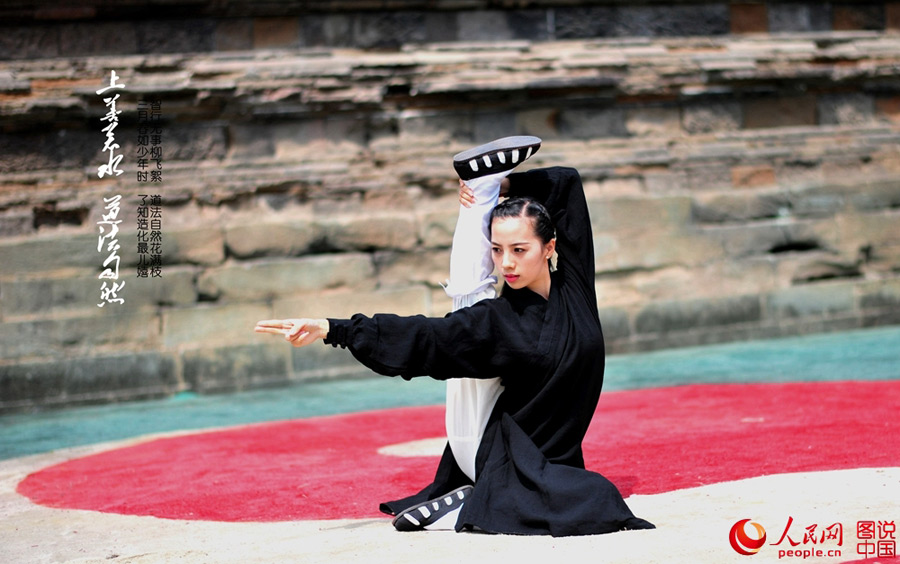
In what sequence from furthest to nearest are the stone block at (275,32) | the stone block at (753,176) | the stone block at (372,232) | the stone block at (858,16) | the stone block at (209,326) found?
the stone block at (858,16) < the stone block at (753,176) < the stone block at (275,32) < the stone block at (372,232) < the stone block at (209,326)

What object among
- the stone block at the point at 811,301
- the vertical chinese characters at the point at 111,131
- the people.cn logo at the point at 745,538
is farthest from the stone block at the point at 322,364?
the people.cn logo at the point at 745,538

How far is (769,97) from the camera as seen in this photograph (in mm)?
9578

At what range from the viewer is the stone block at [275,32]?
8.68 m

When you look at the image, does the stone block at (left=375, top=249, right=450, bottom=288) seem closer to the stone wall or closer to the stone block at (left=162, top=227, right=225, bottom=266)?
the stone wall

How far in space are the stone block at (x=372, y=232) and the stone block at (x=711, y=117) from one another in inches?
107

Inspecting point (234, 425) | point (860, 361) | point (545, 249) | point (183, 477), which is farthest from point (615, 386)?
point (545, 249)

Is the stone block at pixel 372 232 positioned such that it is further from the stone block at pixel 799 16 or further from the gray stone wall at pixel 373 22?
the stone block at pixel 799 16

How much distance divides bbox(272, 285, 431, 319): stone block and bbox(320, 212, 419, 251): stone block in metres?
0.38

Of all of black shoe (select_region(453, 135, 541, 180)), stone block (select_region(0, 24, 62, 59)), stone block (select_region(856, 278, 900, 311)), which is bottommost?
stone block (select_region(856, 278, 900, 311))

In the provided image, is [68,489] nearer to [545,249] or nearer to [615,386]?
[545,249]

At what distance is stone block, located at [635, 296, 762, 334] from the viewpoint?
8945 millimetres

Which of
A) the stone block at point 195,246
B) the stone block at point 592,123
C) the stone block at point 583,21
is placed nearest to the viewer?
the stone block at point 195,246

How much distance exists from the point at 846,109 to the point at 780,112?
0.67 meters

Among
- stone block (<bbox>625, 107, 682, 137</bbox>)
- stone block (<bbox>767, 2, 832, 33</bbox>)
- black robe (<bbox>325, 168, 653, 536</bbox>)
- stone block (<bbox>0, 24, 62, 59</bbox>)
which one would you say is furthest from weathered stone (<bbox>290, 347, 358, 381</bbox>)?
stone block (<bbox>767, 2, 832, 33</bbox>)
